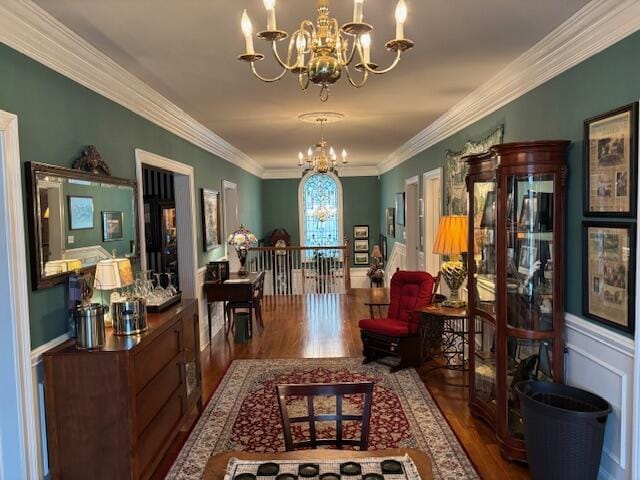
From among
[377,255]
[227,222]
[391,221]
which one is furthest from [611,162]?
[377,255]

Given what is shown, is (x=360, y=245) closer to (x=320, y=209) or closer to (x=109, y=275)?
(x=320, y=209)

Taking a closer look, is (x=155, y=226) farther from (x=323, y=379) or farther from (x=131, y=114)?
(x=323, y=379)

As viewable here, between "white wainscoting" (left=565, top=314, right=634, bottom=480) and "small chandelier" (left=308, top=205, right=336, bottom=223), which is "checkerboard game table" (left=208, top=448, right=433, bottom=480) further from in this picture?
"small chandelier" (left=308, top=205, right=336, bottom=223)

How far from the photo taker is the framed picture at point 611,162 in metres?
2.36

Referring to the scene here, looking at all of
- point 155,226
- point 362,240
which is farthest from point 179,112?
point 362,240

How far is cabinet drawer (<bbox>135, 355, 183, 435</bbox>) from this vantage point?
2.68m

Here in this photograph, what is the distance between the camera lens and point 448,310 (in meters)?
4.41

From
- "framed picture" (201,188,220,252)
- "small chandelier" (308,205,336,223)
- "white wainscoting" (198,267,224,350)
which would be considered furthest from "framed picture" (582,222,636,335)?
"small chandelier" (308,205,336,223)

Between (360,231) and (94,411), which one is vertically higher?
(360,231)

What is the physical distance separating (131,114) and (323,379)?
292 cm

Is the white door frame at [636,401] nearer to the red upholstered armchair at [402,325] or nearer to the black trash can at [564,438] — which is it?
the black trash can at [564,438]

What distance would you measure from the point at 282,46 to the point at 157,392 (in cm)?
236

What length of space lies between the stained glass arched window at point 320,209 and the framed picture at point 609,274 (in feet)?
31.7

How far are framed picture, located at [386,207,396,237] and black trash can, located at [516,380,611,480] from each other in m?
7.34
